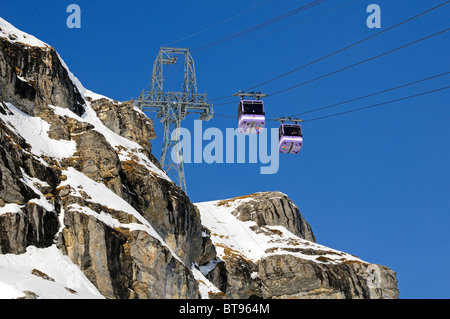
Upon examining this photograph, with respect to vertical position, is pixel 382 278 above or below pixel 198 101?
below

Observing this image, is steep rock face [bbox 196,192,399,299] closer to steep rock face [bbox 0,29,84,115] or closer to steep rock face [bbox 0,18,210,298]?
steep rock face [bbox 0,18,210,298]

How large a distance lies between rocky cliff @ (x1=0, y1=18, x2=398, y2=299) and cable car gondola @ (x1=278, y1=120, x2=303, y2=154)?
15.7m

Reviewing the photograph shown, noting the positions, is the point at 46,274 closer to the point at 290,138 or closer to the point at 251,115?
the point at 251,115

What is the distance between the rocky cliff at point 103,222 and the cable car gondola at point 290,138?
1569 centimetres

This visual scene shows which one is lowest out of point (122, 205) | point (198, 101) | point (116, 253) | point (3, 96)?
point (116, 253)

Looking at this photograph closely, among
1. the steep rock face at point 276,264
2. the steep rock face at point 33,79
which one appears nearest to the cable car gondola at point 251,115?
the steep rock face at point 33,79

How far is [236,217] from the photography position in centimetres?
14600

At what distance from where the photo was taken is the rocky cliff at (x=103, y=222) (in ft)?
237

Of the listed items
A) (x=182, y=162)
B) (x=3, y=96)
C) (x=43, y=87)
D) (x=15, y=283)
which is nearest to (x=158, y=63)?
(x=182, y=162)

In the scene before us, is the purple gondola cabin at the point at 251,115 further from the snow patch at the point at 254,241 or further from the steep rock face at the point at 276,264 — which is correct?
the snow patch at the point at 254,241

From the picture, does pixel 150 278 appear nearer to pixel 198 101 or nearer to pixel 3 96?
pixel 3 96

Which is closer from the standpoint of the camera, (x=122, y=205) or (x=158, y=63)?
(x=122, y=205)

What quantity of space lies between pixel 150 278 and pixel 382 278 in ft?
193

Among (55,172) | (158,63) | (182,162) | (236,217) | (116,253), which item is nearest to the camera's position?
(116,253)
